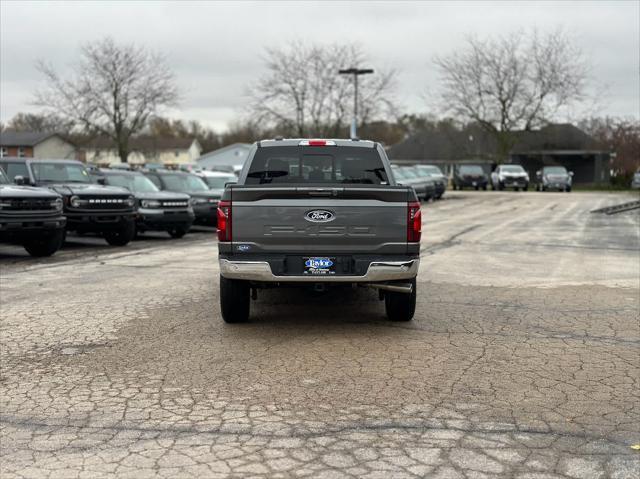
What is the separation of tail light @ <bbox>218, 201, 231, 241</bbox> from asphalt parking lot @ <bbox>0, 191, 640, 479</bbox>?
990 mm

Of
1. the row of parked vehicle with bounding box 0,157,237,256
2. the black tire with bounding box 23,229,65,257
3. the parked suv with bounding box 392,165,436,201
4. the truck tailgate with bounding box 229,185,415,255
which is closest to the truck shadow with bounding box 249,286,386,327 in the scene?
the truck tailgate with bounding box 229,185,415,255

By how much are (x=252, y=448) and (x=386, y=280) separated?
10.4 ft

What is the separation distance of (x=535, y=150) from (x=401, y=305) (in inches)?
2515

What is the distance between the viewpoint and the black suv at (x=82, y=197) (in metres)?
16.1

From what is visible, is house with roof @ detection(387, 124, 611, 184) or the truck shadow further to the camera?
house with roof @ detection(387, 124, 611, 184)

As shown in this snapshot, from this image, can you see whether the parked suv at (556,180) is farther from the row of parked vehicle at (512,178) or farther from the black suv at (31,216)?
the black suv at (31,216)

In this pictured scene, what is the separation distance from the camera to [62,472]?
4.23 metres

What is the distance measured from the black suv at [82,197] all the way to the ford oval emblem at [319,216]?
9.82 metres

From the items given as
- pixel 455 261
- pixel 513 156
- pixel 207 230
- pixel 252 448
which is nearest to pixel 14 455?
pixel 252 448

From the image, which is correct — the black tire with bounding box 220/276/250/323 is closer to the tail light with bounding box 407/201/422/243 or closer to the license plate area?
the license plate area

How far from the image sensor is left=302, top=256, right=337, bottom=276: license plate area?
7363 millimetres

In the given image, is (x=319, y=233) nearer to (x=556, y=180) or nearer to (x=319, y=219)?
(x=319, y=219)

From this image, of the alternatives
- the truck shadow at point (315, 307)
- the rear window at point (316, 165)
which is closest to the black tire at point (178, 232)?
the truck shadow at point (315, 307)

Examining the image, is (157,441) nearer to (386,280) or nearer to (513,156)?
(386,280)
